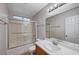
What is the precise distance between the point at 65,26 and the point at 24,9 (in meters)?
0.63

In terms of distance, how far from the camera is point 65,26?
135 centimetres

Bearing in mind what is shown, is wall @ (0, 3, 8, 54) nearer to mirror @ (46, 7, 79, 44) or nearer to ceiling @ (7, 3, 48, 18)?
ceiling @ (7, 3, 48, 18)

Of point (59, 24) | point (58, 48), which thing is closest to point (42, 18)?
point (59, 24)

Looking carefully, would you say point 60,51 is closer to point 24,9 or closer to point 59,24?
point 59,24

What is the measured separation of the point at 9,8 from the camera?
1323 mm

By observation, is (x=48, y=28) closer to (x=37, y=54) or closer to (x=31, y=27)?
(x=31, y=27)

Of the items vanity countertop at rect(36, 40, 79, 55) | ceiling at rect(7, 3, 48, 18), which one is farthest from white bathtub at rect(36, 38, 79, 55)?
ceiling at rect(7, 3, 48, 18)

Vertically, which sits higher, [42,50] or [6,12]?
[6,12]

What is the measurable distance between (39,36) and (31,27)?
177 mm

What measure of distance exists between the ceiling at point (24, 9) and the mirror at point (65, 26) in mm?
224

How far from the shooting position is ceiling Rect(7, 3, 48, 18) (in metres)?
1.33

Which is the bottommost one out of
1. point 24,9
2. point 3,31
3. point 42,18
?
point 3,31
